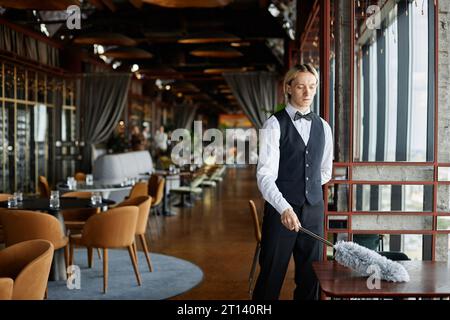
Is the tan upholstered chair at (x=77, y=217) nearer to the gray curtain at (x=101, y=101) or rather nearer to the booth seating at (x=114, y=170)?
the booth seating at (x=114, y=170)

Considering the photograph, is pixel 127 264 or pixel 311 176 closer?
pixel 311 176

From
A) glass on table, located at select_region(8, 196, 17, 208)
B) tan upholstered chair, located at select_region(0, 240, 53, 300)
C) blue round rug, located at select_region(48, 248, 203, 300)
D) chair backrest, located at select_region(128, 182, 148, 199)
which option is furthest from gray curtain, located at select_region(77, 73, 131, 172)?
tan upholstered chair, located at select_region(0, 240, 53, 300)

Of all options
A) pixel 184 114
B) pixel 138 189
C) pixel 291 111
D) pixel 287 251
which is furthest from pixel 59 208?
pixel 184 114

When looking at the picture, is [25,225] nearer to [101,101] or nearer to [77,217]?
[77,217]

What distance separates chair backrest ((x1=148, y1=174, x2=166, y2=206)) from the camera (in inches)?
330

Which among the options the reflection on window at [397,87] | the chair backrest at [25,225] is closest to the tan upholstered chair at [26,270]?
the chair backrest at [25,225]

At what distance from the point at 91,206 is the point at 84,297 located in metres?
0.89

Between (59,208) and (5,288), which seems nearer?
(5,288)

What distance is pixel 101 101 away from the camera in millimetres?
12336

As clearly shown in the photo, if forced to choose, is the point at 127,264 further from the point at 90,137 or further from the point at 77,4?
the point at 90,137

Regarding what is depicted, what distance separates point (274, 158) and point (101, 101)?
32.3 ft

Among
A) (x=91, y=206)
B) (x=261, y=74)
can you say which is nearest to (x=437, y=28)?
(x=91, y=206)

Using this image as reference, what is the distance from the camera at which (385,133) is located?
5.78 meters

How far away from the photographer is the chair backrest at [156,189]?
839cm
